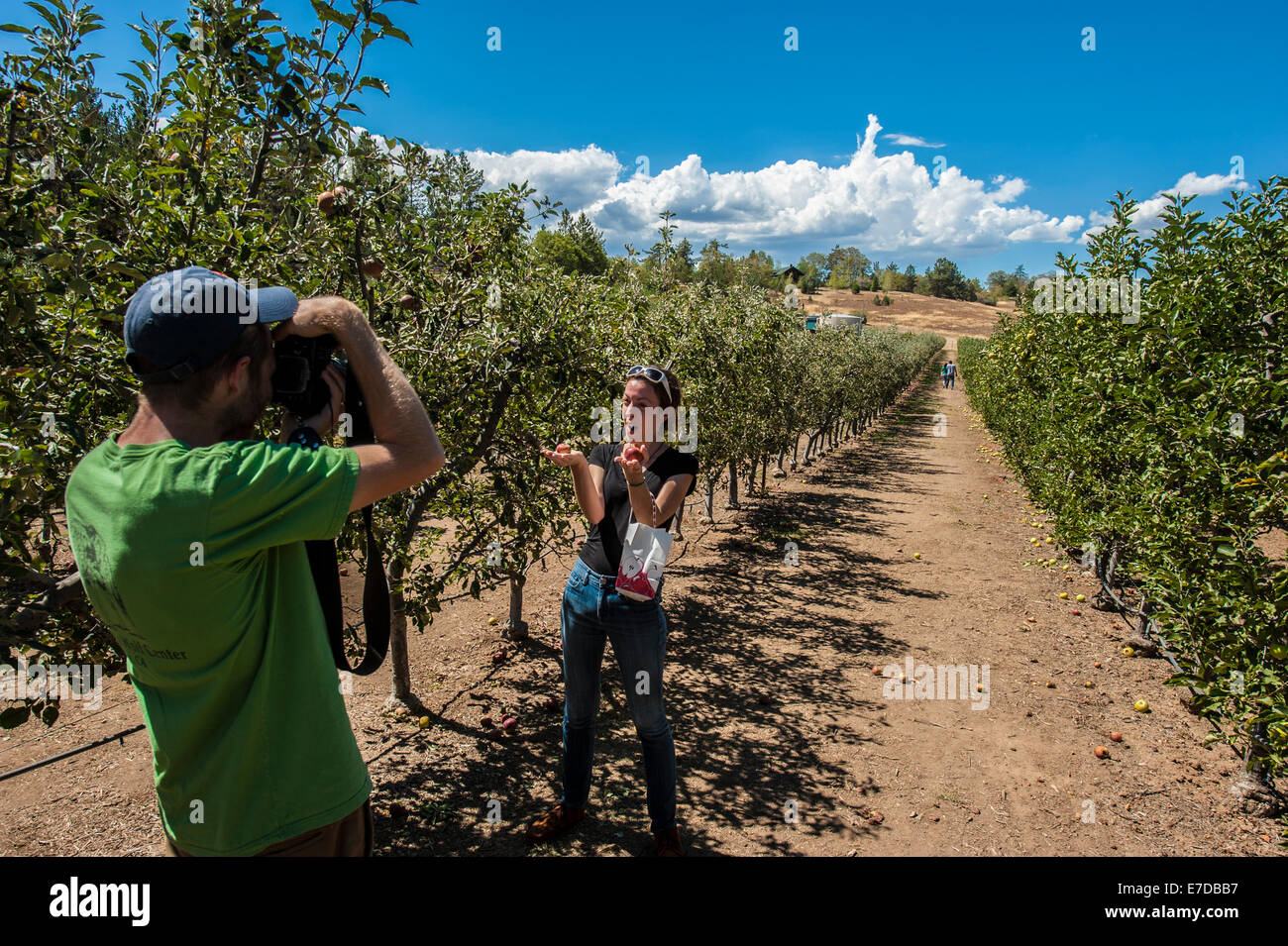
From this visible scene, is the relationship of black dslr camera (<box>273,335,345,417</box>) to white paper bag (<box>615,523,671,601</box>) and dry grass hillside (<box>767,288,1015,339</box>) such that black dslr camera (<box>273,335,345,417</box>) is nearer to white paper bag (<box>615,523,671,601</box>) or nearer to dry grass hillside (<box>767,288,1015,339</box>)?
white paper bag (<box>615,523,671,601</box>)

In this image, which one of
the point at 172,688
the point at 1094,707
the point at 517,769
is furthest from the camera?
the point at 1094,707

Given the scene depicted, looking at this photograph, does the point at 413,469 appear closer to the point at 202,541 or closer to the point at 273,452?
the point at 273,452

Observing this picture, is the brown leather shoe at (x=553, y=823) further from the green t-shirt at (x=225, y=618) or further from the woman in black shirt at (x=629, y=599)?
the green t-shirt at (x=225, y=618)

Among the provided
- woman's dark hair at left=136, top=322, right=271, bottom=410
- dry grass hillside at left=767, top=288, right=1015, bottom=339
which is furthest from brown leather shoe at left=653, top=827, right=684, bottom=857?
dry grass hillside at left=767, top=288, right=1015, bottom=339

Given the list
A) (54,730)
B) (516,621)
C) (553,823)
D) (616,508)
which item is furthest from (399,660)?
(616,508)

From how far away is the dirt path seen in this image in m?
3.73

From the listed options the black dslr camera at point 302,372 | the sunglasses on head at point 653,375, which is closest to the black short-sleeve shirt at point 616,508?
the sunglasses on head at point 653,375

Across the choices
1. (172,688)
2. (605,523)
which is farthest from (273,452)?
(605,523)

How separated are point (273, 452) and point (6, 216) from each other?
5.09ft

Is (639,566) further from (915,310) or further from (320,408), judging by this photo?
(915,310)

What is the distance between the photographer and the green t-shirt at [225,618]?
134 cm

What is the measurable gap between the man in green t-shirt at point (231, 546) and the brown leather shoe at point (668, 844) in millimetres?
2020

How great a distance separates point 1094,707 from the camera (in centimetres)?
531

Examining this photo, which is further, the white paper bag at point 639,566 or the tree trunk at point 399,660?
the tree trunk at point 399,660
